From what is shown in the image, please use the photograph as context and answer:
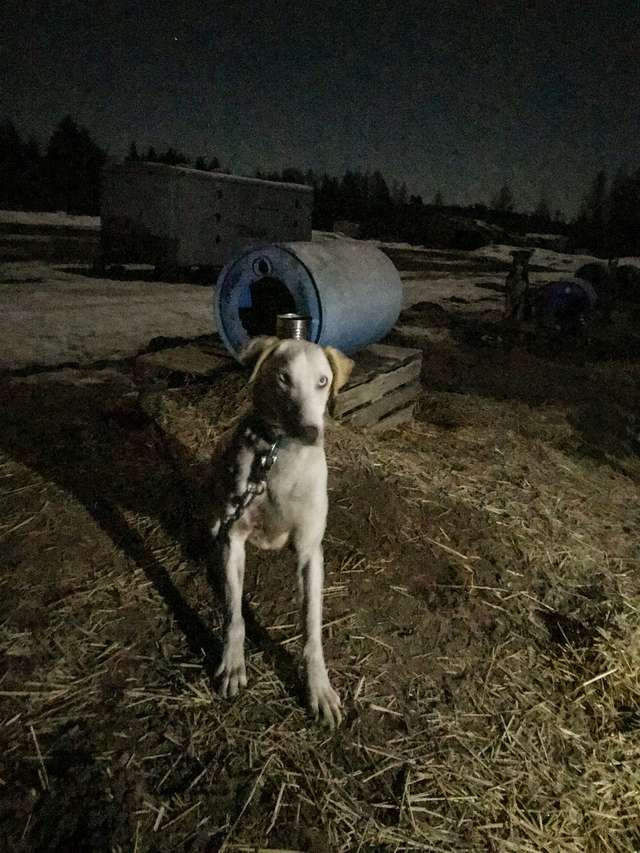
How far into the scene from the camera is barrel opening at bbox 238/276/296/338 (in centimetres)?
570

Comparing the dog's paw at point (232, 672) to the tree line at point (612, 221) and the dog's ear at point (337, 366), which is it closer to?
Result: the dog's ear at point (337, 366)

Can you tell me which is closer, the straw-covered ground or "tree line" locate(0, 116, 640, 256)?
the straw-covered ground

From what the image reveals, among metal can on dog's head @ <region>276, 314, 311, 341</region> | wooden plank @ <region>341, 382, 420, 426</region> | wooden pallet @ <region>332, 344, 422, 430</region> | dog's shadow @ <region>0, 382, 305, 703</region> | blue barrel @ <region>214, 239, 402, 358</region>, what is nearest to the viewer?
dog's shadow @ <region>0, 382, 305, 703</region>

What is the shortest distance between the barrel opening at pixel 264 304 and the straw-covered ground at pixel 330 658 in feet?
2.74

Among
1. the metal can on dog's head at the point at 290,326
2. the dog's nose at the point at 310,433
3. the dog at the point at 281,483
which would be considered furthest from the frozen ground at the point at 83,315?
the dog's nose at the point at 310,433

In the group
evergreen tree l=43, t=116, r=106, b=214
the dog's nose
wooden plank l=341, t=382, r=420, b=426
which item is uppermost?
evergreen tree l=43, t=116, r=106, b=214

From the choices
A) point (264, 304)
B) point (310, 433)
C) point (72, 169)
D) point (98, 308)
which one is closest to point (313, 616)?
point (310, 433)

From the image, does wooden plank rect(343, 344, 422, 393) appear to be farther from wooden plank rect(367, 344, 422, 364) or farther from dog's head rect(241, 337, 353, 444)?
dog's head rect(241, 337, 353, 444)

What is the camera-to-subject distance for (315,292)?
4.86 m

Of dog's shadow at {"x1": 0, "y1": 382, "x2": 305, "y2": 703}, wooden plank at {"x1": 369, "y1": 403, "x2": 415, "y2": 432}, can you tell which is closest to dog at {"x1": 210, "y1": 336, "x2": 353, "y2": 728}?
dog's shadow at {"x1": 0, "y1": 382, "x2": 305, "y2": 703}

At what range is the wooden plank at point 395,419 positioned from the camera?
5684 millimetres

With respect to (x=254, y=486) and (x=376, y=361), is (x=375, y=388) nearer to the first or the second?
(x=376, y=361)

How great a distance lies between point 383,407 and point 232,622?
336cm

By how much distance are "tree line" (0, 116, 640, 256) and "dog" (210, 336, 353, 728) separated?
89.2ft
